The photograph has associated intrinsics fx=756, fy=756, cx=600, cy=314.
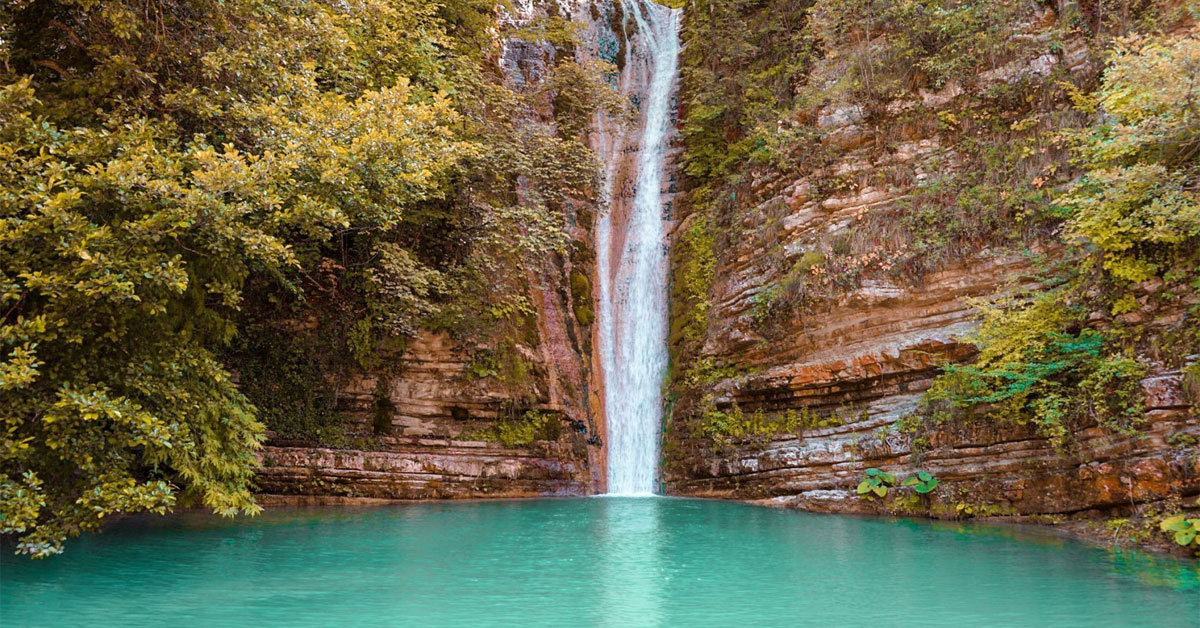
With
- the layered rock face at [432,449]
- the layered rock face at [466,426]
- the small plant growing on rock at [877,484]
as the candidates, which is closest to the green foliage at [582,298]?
the layered rock face at [466,426]

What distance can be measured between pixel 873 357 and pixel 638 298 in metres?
6.78

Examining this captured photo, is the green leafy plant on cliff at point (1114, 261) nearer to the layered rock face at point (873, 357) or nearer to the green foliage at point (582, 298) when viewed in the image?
the layered rock face at point (873, 357)

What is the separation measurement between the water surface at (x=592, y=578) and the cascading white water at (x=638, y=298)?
18.8 ft

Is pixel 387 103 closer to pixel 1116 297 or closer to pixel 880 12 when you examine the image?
pixel 1116 297

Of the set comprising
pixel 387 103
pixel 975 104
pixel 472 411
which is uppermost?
pixel 975 104

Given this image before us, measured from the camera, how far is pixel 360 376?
1503 centimetres

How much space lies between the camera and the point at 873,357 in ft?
43.3

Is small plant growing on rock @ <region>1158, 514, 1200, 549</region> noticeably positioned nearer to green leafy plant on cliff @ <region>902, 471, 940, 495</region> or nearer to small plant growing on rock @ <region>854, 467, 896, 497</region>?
green leafy plant on cliff @ <region>902, 471, 940, 495</region>

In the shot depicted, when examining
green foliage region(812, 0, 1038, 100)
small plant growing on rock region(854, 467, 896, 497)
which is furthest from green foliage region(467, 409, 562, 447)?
green foliage region(812, 0, 1038, 100)

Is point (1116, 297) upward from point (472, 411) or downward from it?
upward

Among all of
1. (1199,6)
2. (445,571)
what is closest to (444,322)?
(445,571)

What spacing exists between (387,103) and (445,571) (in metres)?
6.02

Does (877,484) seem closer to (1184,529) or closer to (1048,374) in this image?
(1048,374)

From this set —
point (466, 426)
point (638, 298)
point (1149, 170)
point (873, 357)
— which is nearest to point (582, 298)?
point (638, 298)
